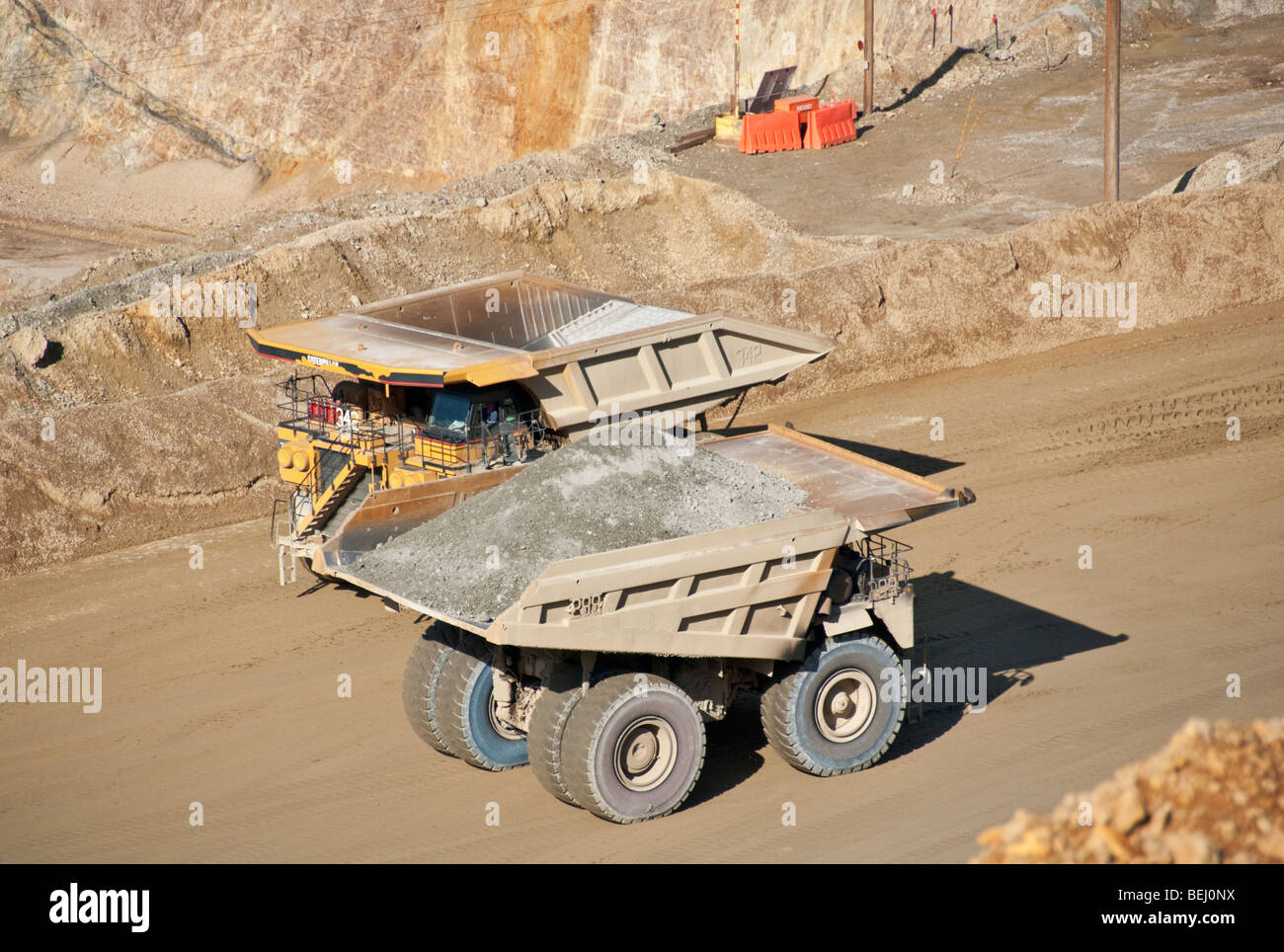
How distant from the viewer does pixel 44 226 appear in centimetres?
3941

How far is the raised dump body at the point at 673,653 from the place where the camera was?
26.9 ft

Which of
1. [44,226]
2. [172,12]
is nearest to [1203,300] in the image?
[44,226]

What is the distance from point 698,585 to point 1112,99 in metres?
17.8

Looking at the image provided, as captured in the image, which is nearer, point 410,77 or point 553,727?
point 553,727

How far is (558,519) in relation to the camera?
8.85m

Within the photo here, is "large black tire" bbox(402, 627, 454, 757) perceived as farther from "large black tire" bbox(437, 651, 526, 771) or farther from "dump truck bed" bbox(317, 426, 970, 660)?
"dump truck bed" bbox(317, 426, 970, 660)

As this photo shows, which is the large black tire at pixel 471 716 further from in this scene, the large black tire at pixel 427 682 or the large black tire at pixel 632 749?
the large black tire at pixel 632 749

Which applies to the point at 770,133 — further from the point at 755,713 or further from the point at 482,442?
the point at 755,713

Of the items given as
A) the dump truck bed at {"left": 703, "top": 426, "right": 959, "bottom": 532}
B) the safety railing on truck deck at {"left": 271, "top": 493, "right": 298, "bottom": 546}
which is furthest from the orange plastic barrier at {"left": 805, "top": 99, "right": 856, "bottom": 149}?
the dump truck bed at {"left": 703, "top": 426, "right": 959, "bottom": 532}

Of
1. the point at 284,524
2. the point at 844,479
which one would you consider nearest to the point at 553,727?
the point at 844,479

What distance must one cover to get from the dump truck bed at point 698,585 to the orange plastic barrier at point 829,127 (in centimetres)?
2333

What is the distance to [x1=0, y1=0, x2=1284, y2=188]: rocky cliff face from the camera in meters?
46.8
